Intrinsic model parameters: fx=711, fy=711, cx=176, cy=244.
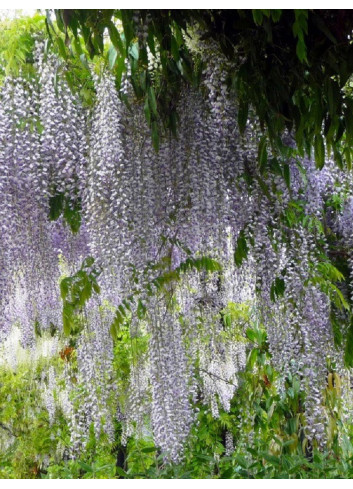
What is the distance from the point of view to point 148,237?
2676 mm

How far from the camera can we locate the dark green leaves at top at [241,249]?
2898mm

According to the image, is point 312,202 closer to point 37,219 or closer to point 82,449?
point 37,219

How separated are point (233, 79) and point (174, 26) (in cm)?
34

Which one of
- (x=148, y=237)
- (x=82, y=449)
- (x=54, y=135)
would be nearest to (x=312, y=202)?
(x=148, y=237)

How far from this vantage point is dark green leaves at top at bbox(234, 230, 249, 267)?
2.90 m

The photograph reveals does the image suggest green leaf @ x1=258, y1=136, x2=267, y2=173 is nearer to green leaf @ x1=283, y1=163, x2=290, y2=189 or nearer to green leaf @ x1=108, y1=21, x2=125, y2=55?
green leaf @ x1=283, y1=163, x2=290, y2=189

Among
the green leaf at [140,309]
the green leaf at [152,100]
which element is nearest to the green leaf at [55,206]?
the green leaf at [140,309]

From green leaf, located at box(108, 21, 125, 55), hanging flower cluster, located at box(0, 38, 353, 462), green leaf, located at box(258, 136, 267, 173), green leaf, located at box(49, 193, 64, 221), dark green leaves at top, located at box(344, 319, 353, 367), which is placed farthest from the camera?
dark green leaves at top, located at box(344, 319, 353, 367)

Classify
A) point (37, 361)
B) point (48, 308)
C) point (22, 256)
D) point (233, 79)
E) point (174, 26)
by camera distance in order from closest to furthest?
point (174, 26) < point (233, 79) < point (22, 256) < point (48, 308) < point (37, 361)

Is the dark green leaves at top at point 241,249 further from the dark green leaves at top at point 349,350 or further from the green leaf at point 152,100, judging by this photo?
the green leaf at point 152,100

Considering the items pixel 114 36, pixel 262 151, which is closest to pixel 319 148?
pixel 262 151

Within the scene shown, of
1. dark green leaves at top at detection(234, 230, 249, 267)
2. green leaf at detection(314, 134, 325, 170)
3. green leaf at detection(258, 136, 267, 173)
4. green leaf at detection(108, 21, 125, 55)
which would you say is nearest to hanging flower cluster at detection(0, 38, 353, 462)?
dark green leaves at top at detection(234, 230, 249, 267)

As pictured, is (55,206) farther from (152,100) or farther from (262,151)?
(262,151)

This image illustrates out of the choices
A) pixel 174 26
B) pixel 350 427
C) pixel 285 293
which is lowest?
pixel 350 427
